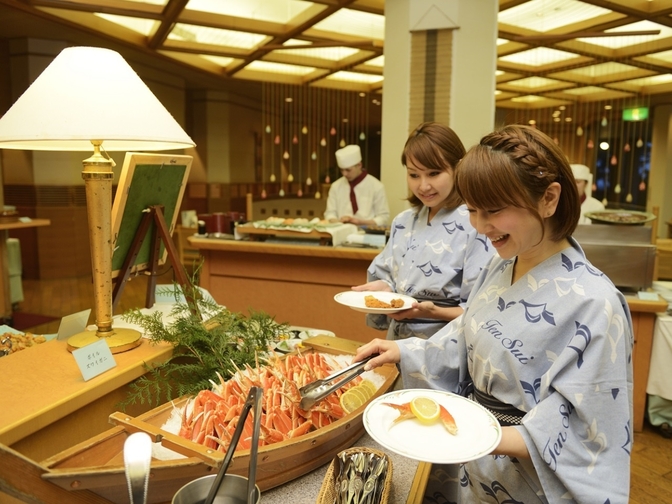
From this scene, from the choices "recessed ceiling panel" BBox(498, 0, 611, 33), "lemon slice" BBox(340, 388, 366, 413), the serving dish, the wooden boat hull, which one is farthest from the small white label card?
"recessed ceiling panel" BBox(498, 0, 611, 33)

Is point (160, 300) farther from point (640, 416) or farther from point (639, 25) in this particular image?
point (639, 25)

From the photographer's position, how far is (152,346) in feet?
5.08

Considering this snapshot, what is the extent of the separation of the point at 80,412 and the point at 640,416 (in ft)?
10.8

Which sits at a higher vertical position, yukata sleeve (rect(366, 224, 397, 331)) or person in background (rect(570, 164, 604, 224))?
person in background (rect(570, 164, 604, 224))

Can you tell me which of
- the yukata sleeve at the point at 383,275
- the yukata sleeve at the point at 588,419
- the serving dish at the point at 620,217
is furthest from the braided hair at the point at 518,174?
the serving dish at the point at 620,217

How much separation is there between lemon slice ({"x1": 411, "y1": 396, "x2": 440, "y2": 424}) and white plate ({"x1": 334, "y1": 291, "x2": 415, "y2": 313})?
2.36ft

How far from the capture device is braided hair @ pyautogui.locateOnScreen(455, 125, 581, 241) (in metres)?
0.99

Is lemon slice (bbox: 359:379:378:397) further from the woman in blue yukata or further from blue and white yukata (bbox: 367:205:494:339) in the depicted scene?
blue and white yukata (bbox: 367:205:494:339)

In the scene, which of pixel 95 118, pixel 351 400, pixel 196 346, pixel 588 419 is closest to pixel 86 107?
pixel 95 118

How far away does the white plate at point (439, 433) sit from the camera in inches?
32.9

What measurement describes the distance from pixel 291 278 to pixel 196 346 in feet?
9.01

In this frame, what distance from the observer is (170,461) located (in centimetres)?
91

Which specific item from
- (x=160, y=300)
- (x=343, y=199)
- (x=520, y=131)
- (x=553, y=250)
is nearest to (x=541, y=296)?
(x=553, y=250)

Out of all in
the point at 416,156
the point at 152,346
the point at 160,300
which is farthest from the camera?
the point at 160,300
